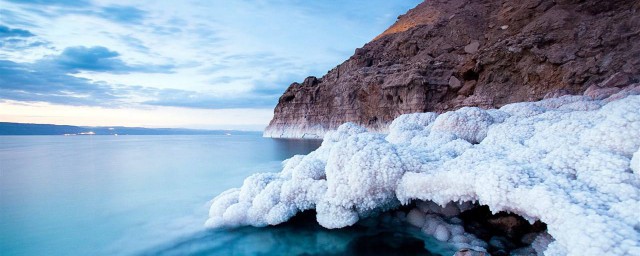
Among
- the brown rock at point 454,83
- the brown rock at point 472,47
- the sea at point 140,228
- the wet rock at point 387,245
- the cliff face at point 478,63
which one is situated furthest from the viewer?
the brown rock at point 472,47

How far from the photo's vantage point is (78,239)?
6.05 meters

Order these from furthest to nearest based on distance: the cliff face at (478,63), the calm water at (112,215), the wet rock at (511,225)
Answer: the cliff face at (478,63) → the calm water at (112,215) → the wet rock at (511,225)

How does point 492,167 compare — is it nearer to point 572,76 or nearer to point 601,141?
point 601,141

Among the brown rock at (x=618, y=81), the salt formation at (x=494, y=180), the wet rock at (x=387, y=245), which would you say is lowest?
the wet rock at (x=387, y=245)

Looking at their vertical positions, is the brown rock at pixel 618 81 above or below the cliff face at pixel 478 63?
below

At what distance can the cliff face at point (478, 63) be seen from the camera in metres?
24.9

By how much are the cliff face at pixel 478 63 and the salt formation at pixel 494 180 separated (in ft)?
41.7

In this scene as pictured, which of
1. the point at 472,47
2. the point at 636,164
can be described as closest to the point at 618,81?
the point at 636,164

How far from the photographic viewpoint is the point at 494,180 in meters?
3.87

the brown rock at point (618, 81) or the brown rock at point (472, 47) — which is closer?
the brown rock at point (618, 81)

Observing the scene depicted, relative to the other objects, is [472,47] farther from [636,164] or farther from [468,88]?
[636,164]

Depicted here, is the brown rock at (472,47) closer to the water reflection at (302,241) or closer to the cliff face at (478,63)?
the cliff face at (478,63)

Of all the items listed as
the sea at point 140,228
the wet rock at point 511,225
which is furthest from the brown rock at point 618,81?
the sea at point 140,228

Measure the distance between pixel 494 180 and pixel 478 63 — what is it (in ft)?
108
